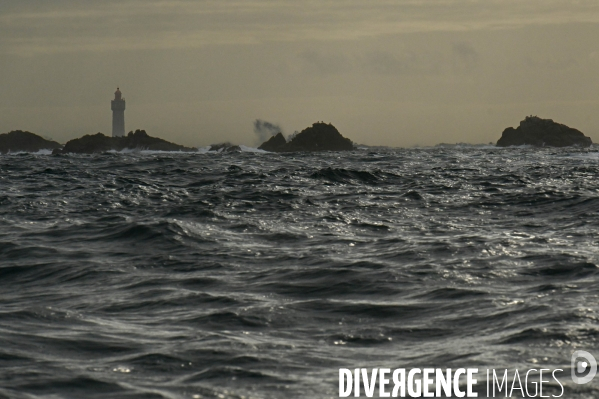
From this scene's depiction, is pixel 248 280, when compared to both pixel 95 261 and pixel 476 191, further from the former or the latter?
pixel 476 191

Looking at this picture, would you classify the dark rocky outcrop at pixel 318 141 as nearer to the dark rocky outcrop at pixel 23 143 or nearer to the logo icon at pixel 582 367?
the dark rocky outcrop at pixel 23 143

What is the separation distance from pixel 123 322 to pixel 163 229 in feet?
26.5

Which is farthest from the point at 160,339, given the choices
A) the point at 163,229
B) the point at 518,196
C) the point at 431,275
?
the point at 518,196

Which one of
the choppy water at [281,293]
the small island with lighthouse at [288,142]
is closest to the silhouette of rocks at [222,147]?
the small island with lighthouse at [288,142]

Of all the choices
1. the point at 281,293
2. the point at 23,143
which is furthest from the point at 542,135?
the point at 281,293

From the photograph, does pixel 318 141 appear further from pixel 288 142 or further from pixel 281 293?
pixel 281 293

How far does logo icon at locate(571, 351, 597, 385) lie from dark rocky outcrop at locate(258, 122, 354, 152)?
419 ft

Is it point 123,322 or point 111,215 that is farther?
point 111,215

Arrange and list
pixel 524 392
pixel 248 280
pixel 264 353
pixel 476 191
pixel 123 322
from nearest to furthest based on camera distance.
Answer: pixel 524 392
pixel 264 353
pixel 123 322
pixel 248 280
pixel 476 191

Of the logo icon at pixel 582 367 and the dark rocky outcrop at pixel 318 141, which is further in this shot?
the dark rocky outcrop at pixel 318 141

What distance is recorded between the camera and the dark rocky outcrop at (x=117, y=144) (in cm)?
13575

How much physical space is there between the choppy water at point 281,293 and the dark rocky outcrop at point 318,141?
113 m

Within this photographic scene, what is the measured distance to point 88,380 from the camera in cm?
766

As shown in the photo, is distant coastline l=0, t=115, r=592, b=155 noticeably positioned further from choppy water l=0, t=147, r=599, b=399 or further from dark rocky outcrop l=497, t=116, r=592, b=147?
choppy water l=0, t=147, r=599, b=399
